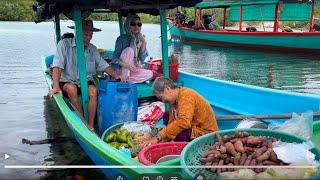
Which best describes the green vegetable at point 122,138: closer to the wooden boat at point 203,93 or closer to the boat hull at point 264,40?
the wooden boat at point 203,93

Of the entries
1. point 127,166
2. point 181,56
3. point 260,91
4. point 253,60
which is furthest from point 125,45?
point 181,56

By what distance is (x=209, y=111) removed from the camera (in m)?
4.22

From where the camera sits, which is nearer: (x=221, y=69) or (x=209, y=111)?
(x=209, y=111)

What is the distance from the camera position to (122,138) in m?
4.61

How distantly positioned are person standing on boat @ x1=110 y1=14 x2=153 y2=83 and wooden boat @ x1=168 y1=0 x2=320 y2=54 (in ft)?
46.8

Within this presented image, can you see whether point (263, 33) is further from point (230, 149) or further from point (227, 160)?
point (227, 160)

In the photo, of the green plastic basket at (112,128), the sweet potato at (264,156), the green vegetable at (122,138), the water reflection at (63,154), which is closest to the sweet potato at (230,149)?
the sweet potato at (264,156)

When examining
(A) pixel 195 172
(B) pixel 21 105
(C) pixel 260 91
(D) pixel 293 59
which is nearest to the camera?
(A) pixel 195 172

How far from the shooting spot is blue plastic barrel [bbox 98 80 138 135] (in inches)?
202

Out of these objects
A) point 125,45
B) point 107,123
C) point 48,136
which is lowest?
point 48,136

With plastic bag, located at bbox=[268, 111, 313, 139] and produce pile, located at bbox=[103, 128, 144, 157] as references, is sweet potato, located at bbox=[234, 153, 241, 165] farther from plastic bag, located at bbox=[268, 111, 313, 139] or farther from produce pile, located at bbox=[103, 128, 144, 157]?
produce pile, located at bbox=[103, 128, 144, 157]

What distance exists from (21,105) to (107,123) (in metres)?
5.02

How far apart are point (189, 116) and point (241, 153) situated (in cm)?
90

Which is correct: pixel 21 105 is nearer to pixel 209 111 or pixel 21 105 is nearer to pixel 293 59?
pixel 209 111
